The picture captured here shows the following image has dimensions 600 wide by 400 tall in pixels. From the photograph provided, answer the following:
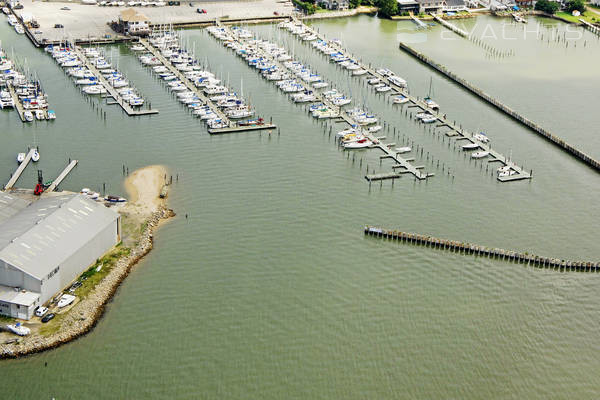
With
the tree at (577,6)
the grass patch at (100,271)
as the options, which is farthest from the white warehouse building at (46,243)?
the tree at (577,6)

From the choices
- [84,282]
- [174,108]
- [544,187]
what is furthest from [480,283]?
[174,108]

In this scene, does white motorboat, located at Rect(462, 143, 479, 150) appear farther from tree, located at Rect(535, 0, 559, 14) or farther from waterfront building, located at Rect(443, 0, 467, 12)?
tree, located at Rect(535, 0, 559, 14)

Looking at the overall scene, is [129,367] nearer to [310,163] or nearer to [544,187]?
[310,163]

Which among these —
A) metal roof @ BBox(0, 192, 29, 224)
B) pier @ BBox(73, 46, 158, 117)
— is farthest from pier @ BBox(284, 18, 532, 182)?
metal roof @ BBox(0, 192, 29, 224)

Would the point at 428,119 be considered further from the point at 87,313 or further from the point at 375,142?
the point at 87,313

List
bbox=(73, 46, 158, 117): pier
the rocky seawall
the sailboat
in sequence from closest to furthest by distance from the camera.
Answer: the rocky seawall, bbox=(73, 46, 158, 117): pier, the sailboat

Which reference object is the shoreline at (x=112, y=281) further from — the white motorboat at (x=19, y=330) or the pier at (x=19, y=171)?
the pier at (x=19, y=171)

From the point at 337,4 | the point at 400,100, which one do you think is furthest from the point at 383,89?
the point at 337,4
